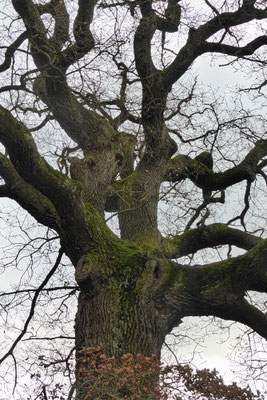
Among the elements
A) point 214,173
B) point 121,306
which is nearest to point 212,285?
point 121,306

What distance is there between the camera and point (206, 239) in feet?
23.4

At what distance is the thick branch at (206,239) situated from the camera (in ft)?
23.3

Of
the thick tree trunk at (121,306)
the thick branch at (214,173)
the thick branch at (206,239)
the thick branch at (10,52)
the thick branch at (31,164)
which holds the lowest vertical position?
the thick tree trunk at (121,306)

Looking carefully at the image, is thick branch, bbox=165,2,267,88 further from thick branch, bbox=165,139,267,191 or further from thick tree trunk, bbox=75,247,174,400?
thick tree trunk, bbox=75,247,174,400

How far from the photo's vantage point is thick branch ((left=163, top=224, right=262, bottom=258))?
7.10m

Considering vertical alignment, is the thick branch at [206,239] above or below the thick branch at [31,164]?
above

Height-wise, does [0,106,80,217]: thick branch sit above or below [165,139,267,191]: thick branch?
below

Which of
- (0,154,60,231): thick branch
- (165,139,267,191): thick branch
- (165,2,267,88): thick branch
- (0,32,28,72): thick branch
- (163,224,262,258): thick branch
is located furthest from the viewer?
(165,139,267,191): thick branch

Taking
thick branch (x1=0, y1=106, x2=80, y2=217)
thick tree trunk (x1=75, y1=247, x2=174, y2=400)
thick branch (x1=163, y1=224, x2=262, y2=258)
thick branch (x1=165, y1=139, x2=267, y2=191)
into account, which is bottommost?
thick tree trunk (x1=75, y1=247, x2=174, y2=400)

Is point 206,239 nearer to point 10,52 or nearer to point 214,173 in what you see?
point 214,173

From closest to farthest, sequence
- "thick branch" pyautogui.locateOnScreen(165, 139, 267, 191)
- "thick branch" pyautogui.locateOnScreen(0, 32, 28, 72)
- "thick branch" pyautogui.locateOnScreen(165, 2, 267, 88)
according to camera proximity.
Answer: "thick branch" pyautogui.locateOnScreen(0, 32, 28, 72) < "thick branch" pyautogui.locateOnScreen(165, 2, 267, 88) < "thick branch" pyautogui.locateOnScreen(165, 139, 267, 191)

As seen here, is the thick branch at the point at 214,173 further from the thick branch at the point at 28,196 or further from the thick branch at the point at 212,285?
the thick branch at the point at 28,196

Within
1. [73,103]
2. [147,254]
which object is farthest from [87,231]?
[73,103]

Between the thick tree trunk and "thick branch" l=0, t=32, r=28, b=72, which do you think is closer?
the thick tree trunk
